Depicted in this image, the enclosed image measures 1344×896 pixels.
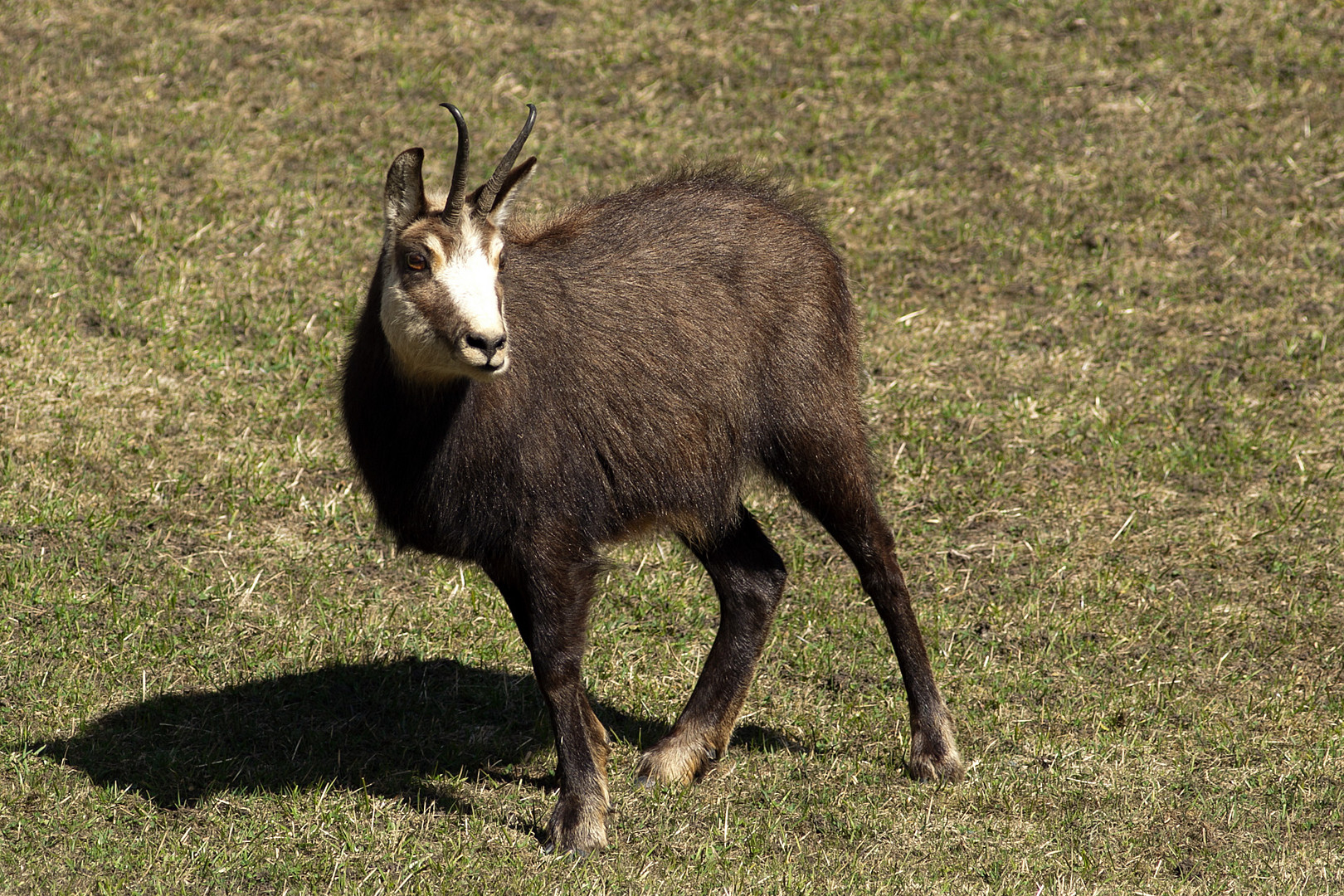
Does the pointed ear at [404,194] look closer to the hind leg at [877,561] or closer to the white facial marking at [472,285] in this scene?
the white facial marking at [472,285]

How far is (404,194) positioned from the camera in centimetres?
487

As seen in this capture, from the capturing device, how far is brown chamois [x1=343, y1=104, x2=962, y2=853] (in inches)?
193

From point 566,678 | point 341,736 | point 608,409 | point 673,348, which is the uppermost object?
point 673,348

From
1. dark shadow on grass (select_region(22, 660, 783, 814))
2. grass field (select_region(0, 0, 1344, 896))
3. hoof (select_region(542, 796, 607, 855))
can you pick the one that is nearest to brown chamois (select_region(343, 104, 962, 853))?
hoof (select_region(542, 796, 607, 855))

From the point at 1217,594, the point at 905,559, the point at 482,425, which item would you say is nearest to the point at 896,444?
the point at 905,559

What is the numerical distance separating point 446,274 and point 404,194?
35cm

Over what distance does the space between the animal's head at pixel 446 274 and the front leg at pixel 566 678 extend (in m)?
0.85

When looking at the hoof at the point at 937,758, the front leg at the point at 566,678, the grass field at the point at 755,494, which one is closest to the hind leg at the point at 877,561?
the hoof at the point at 937,758

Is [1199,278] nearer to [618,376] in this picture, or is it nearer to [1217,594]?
[1217,594]

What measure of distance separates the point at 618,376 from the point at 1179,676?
310 cm

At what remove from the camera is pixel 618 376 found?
543 centimetres

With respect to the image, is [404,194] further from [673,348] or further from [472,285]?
[673,348]

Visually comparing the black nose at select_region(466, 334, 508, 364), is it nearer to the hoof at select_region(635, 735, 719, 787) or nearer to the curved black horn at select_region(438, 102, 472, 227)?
the curved black horn at select_region(438, 102, 472, 227)

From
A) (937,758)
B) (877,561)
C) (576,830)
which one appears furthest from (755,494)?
(576,830)
